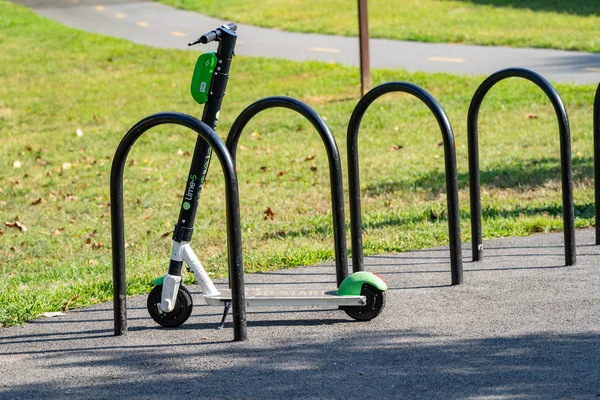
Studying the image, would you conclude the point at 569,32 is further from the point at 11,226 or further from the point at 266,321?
the point at 266,321

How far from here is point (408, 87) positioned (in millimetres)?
4824

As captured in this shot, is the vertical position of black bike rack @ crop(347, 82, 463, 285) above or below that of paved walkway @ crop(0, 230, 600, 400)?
above

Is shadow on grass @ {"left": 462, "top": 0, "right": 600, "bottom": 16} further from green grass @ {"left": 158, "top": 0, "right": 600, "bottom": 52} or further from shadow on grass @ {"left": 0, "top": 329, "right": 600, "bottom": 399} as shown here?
shadow on grass @ {"left": 0, "top": 329, "right": 600, "bottom": 399}

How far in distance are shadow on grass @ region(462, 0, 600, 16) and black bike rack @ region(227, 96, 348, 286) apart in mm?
16616

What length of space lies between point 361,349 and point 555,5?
61.2ft

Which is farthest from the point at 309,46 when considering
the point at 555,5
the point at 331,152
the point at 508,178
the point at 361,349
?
the point at 361,349

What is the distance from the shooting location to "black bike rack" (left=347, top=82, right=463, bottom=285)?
482cm

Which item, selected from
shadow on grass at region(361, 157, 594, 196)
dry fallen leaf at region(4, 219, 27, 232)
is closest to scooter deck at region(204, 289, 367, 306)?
shadow on grass at region(361, 157, 594, 196)

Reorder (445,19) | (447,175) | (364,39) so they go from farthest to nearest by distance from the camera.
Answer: (445,19), (364,39), (447,175)

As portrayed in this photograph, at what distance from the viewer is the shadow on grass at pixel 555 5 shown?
2036cm

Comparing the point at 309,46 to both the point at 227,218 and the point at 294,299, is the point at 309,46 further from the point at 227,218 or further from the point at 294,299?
the point at 227,218

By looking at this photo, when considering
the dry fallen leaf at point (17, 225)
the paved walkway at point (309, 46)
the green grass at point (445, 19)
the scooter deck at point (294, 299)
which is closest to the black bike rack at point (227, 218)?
the scooter deck at point (294, 299)

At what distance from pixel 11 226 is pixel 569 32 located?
1252cm

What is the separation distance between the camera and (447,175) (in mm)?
4926
